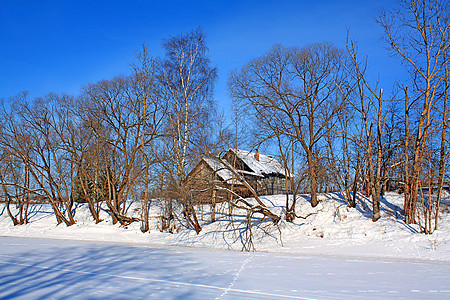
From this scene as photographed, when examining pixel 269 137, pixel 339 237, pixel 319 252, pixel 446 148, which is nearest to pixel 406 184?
pixel 446 148

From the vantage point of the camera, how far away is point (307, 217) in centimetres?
1800

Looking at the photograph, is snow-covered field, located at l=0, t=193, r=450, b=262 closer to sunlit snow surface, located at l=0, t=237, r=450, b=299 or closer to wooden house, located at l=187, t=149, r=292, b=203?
wooden house, located at l=187, t=149, r=292, b=203

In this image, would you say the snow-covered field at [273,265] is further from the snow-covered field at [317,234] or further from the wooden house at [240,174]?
the wooden house at [240,174]

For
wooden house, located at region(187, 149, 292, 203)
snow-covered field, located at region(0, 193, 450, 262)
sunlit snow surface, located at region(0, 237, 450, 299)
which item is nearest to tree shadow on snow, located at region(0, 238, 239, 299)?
sunlit snow surface, located at region(0, 237, 450, 299)

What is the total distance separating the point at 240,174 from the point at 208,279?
16024mm

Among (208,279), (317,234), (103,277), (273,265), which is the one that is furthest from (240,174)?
(103,277)

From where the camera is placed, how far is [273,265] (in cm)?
995

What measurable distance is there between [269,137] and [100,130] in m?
12.3

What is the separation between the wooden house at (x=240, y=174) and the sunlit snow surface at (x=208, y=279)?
6.73 meters

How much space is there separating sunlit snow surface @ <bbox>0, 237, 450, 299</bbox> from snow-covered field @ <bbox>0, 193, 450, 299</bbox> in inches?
0.8

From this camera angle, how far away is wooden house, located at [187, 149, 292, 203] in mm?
17359

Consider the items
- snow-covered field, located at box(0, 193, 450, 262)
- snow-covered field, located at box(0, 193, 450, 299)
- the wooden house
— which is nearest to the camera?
snow-covered field, located at box(0, 193, 450, 299)

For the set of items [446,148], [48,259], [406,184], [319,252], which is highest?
[446,148]

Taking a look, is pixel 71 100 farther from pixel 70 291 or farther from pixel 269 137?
pixel 70 291
